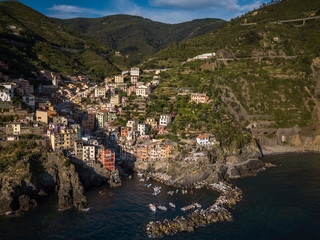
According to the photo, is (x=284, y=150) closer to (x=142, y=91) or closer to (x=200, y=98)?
(x=200, y=98)

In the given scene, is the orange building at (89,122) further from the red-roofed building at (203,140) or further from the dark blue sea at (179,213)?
the red-roofed building at (203,140)

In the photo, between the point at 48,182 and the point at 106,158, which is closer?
the point at 48,182

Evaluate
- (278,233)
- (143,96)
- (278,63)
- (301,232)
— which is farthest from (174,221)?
(278,63)

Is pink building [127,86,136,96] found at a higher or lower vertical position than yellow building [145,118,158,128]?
higher

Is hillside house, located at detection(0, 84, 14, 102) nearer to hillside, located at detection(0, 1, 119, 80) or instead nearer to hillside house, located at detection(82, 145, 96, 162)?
hillside, located at detection(0, 1, 119, 80)

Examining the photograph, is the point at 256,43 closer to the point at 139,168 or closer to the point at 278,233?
the point at 139,168

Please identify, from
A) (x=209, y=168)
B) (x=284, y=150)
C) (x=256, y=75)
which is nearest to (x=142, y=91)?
(x=256, y=75)

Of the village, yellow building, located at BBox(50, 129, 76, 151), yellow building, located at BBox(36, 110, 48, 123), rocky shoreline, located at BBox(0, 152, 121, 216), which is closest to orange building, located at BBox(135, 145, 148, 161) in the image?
the village
